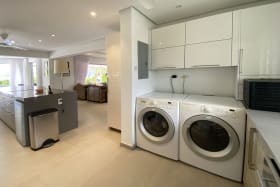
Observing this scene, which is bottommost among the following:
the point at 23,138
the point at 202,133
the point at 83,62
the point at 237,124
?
the point at 23,138

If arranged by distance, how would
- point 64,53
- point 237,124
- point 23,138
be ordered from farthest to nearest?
1. point 64,53
2. point 23,138
3. point 237,124

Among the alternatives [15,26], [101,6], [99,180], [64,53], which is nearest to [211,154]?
[99,180]

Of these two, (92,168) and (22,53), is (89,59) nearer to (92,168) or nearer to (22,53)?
(22,53)

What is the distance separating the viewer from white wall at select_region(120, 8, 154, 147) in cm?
237

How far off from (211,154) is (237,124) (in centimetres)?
51

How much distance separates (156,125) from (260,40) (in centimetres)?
180

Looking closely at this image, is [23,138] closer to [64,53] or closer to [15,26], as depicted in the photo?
[15,26]

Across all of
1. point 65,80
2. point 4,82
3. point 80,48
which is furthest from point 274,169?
point 4,82

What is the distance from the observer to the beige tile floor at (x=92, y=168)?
5.75 ft

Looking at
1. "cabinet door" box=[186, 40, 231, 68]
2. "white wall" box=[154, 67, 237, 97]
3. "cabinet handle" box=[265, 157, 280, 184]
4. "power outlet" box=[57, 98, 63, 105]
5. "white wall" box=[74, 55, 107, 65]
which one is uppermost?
"white wall" box=[74, 55, 107, 65]

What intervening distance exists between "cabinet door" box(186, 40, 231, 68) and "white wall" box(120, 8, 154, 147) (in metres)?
0.86

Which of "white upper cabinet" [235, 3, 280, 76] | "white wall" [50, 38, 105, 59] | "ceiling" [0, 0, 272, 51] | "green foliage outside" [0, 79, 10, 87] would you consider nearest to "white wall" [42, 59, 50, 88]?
"white wall" [50, 38, 105, 59]

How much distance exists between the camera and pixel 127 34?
94.3 inches

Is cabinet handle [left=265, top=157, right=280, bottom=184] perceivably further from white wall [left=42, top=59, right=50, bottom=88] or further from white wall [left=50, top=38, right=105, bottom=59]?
white wall [left=42, top=59, right=50, bottom=88]
